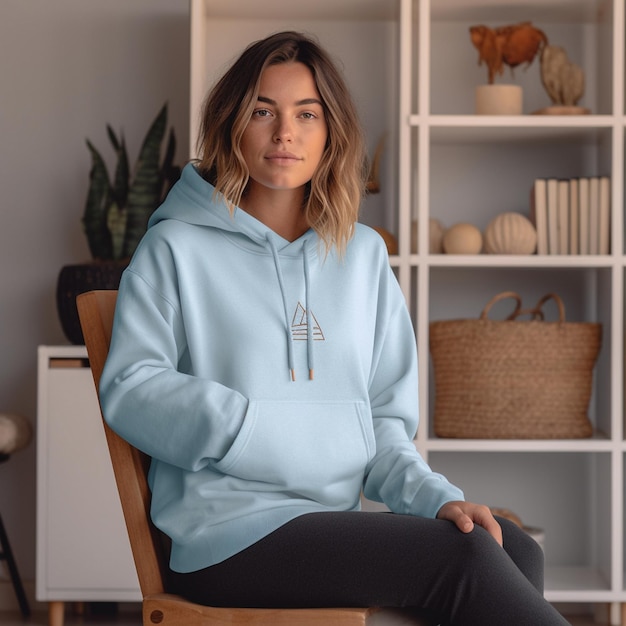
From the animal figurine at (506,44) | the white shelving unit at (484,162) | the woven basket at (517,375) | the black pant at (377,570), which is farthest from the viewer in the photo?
the white shelving unit at (484,162)

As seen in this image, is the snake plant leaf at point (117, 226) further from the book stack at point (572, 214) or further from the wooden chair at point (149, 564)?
the wooden chair at point (149, 564)

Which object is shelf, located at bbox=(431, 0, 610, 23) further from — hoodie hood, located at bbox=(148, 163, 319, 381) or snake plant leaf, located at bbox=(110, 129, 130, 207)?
hoodie hood, located at bbox=(148, 163, 319, 381)

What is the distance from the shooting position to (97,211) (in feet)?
9.35

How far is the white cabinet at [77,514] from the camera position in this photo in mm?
2711

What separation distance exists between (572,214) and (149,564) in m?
1.83

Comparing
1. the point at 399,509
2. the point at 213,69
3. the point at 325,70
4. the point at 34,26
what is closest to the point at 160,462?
the point at 399,509

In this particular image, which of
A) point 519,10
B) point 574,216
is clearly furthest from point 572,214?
point 519,10

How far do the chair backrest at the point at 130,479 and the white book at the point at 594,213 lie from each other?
1700 mm

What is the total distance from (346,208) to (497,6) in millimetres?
1612

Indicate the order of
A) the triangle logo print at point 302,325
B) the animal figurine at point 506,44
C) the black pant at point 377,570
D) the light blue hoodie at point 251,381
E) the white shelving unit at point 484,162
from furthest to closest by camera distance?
the white shelving unit at point 484,162, the animal figurine at point 506,44, the triangle logo print at point 302,325, the light blue hoodie at point 251,381, the black pant at point 377,570

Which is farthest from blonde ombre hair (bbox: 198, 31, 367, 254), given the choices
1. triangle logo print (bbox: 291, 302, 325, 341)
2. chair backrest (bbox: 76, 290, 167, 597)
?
chair backrest (bbox: 76, 290, 167, 597)

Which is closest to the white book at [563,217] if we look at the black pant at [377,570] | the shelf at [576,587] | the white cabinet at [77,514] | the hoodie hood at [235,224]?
the shelf at [576,587]

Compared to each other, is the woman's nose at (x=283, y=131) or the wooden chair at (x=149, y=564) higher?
the woman's nose at (x=283, y=131)

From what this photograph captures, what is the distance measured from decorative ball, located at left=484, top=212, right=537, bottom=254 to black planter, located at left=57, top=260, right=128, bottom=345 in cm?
100
